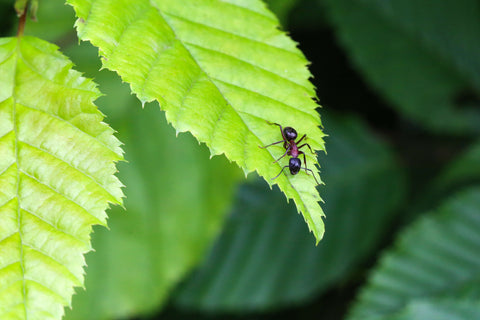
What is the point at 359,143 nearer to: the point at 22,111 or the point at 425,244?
the point at 425,244

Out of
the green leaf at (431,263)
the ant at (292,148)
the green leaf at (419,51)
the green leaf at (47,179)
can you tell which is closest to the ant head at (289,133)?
the ant at (292,148)

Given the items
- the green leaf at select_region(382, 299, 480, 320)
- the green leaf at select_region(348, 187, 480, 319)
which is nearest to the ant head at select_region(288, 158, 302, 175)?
the green leaf at select_region(382, 299, 480, 320)

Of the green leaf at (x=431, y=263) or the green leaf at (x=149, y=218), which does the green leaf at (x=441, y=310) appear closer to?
the green leaf at (x=431, y=263)

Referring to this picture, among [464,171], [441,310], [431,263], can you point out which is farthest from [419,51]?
[441,310]

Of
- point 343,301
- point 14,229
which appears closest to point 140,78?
point 14,229

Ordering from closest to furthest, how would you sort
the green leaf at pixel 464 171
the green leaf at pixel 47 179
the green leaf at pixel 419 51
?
1. the green leaf at pixel 47 179
2. the green leaf at pixel 464 171
3. the green leaf at pixel 419 51

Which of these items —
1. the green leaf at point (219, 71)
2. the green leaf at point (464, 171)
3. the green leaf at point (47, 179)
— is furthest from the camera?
the green leaf at point (464, 171)

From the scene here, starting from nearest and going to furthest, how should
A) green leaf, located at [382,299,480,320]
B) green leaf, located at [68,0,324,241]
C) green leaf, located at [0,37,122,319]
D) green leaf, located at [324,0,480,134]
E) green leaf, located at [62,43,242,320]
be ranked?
green leaf, located at [0,37,122,319], green leaf, located at [68,0,324,241], green leaf, located at [382,299,480,320], green leaf, located at [62,43,242,320], green leaf, located at [324,0,480,134]

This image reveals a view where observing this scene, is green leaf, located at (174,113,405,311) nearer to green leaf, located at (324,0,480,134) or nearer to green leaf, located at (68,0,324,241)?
green leaf, located at (324,0,480,134)
